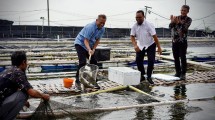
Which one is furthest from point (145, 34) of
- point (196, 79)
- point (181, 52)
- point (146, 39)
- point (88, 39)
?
point (196, 79)

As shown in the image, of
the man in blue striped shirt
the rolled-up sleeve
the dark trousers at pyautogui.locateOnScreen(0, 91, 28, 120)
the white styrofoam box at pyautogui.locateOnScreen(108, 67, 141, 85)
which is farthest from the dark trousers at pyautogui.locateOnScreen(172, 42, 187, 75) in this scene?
the dark trousers at pyautogui.locateOnScreen(0, 91, 28, 120)

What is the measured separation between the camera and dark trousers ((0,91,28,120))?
139 inches

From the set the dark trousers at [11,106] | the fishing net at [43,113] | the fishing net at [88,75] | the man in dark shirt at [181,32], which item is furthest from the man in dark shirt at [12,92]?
the man in dark shirt at [181,32]

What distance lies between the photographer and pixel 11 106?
358 centimetres

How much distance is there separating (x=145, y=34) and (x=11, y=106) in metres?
4.71

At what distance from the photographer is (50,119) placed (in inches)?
159

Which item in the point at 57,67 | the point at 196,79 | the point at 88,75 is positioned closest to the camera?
the point at 88,75

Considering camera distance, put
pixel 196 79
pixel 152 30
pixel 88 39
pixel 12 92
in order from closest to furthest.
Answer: pixel 12 92 → pixel 88 39 → pixel 152 30 → pixel 196 79

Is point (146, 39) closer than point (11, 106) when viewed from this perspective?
No

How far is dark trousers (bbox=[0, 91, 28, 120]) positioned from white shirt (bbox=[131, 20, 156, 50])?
448cm

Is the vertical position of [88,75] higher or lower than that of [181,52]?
lower

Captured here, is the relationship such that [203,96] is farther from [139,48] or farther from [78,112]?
[78,112]

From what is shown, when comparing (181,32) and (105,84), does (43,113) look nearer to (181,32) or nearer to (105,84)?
(105,84)

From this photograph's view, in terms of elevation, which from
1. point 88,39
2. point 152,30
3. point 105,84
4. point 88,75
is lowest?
point 105,84
